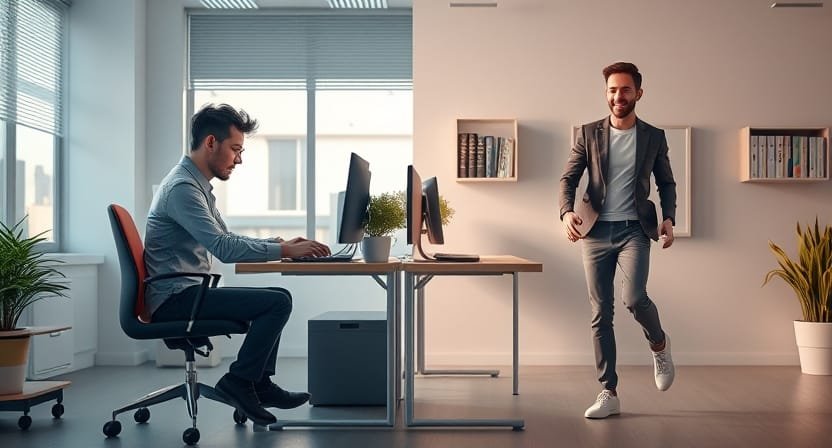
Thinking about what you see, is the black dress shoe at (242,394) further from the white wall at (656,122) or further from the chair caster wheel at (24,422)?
the white wall at (656,122)

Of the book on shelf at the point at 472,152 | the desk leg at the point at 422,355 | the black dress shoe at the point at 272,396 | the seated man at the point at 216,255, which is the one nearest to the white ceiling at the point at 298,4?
the book on shelf at the point at 472,152

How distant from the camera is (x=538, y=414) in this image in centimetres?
392

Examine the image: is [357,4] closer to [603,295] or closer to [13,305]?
[603,295]

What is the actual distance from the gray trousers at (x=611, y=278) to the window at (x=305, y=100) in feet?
9.05

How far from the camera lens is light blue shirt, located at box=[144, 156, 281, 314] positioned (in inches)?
129

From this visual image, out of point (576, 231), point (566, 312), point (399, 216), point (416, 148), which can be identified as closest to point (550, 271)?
point (566, 312)

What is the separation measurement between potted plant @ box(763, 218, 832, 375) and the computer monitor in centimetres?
249

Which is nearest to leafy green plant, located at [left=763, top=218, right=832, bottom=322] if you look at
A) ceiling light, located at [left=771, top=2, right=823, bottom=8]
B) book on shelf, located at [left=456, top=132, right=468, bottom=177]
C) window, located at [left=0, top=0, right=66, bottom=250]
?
ceiling light, located at [left=771, top=2, right=823, bottom=8]

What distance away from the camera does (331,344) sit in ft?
13.5

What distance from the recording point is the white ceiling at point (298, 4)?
620 centimetres

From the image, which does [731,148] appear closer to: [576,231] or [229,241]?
[576,231]

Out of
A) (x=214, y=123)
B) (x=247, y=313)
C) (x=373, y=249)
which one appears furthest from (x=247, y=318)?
(x=214, y=123)

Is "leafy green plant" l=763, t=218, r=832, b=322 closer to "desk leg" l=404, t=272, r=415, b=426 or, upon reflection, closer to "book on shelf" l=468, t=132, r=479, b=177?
"book on shelf" l=468, t=132, r=479, b=177

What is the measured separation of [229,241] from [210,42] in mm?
3499
